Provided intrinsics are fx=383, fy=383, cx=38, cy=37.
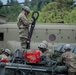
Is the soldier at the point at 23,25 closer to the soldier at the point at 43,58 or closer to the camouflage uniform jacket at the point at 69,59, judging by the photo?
the soldier at the point at 43,58

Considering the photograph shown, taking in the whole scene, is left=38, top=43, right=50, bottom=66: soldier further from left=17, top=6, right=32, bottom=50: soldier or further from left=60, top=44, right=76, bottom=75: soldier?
left=17, top=6, right=32, bottom=50: soldier

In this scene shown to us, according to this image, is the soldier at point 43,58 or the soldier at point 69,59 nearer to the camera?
the soldier at point 43,58

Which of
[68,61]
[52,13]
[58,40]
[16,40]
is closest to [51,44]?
[58,40]

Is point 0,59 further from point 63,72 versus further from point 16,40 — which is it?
point 16,40

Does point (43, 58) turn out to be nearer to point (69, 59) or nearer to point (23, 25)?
point (69, 59)

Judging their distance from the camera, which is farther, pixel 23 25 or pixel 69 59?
pixel 23 25

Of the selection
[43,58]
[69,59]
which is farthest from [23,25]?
[69,59]

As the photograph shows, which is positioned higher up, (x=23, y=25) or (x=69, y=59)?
(x=23, y=25)

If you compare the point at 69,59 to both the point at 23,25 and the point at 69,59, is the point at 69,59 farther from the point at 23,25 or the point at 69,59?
the point at 23,25

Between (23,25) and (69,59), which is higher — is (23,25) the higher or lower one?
the higher one

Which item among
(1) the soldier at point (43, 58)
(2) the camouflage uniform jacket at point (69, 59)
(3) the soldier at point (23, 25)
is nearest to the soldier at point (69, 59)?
(2) the camouflage uniform jacket at point (69, 59)

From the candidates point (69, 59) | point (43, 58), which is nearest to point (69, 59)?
point (69, 59)

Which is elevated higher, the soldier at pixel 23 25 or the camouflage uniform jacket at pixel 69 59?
the soldier at pixel 23 25

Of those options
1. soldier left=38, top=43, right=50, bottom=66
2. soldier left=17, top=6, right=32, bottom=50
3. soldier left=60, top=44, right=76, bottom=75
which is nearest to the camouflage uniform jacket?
soldier left=60, top=44, right=76, bottom=75
